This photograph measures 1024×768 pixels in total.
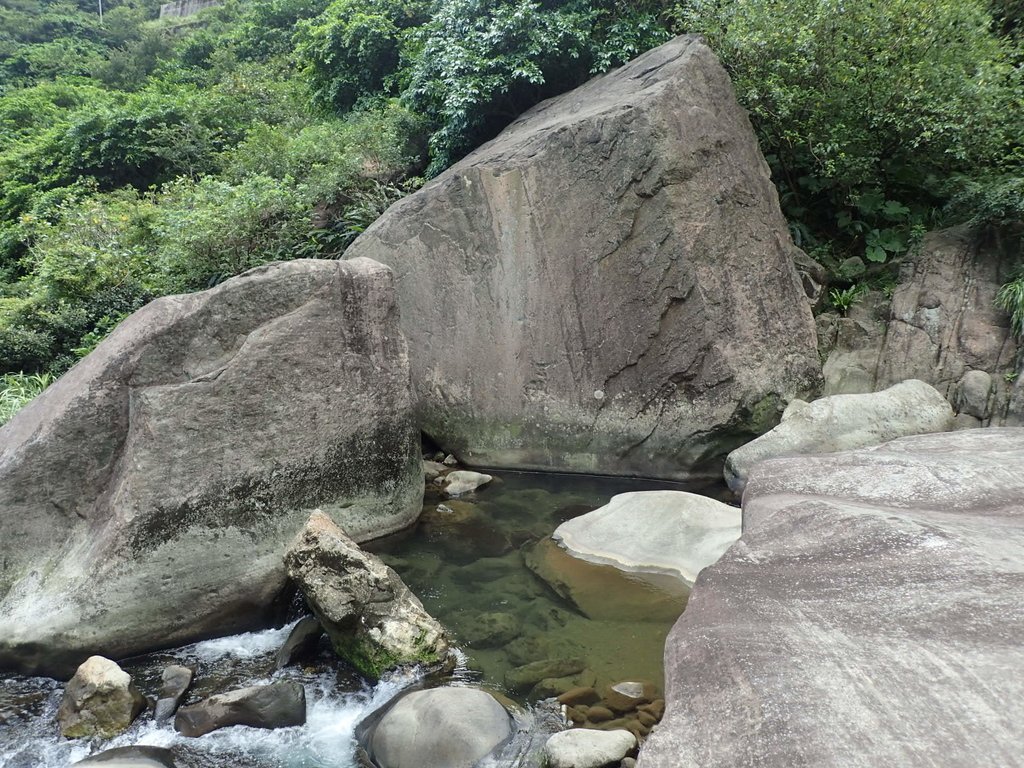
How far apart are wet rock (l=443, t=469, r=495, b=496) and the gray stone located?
16.3ft

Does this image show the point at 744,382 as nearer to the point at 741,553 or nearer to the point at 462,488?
the point at 462,488

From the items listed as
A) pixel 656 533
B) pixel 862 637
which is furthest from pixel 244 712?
pixel 862 637

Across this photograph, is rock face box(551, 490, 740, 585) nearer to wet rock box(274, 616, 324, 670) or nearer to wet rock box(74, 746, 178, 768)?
wet rock box(274, 616, 324, 670)

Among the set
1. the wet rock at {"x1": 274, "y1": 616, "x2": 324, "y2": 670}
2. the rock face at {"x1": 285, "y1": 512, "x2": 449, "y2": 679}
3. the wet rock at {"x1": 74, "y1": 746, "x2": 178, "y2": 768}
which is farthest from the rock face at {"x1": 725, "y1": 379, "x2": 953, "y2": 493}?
the wet rock at {"x1": 74, "y1": 746, "x2": 178, "y2": 768}

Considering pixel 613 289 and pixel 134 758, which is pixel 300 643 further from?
pixel 613 289

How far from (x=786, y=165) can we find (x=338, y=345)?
22.3 feet

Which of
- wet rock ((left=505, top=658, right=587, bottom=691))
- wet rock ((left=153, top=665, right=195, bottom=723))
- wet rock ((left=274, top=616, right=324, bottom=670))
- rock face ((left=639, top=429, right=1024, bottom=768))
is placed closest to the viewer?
A: rock face ((left=639, top=429, right=1024, bottom=768))

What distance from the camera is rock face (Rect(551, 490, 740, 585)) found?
576 cm

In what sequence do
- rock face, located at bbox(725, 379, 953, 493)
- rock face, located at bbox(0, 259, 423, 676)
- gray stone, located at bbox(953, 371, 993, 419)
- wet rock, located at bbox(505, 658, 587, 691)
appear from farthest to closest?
gray stone, located at bbox(953, 371, 993, 419)
rock face, located at bbox(725, 379, 953, 493)
rock face, located at bbox(0, 259, 423, 676)
wet rock, located at bbox(505, 658, 587, 691)

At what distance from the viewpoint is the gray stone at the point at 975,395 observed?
736 centimetres

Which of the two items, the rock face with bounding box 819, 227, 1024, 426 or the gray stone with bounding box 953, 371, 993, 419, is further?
the rock face with bounding box 819, 227, 1024, 426

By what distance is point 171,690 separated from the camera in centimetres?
462

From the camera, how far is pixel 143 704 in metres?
4.51

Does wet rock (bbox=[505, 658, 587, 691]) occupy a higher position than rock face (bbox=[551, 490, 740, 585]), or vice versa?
rock face (bbox=[551, 490, 740, 585])
